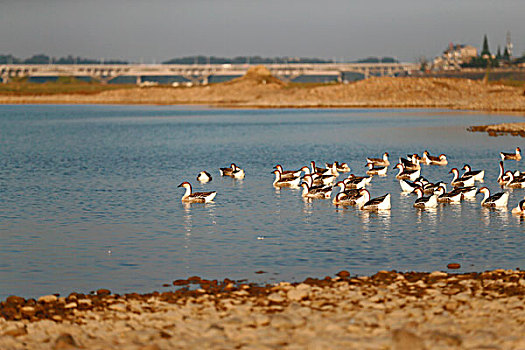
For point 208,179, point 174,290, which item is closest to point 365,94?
point 208,179

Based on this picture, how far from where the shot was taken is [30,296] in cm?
1439

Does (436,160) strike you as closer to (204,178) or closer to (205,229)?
(204,178)

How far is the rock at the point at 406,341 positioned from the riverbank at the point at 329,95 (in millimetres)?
95770

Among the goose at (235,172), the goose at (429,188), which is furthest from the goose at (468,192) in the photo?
the goose at (235,172)

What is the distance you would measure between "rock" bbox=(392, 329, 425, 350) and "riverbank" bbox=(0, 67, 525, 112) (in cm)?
9577

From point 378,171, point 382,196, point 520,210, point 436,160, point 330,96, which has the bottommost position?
point 520,210

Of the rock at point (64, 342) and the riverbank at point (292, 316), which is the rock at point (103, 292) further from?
the rock at point (64, 342)

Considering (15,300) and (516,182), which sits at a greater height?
(516,182)

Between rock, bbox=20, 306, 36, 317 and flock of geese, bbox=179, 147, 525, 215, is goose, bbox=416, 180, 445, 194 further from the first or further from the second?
rock, bbox=20, 306, 36, 317

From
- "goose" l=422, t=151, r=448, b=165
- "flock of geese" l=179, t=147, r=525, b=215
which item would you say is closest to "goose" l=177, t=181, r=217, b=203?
"flock of geese" l=179, t=147, r=525, b=215

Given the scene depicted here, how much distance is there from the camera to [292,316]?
12227 millimetres

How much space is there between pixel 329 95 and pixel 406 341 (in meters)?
141

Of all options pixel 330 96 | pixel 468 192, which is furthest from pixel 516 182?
pixel 330 96

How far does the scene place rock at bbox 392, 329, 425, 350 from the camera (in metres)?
10.2
